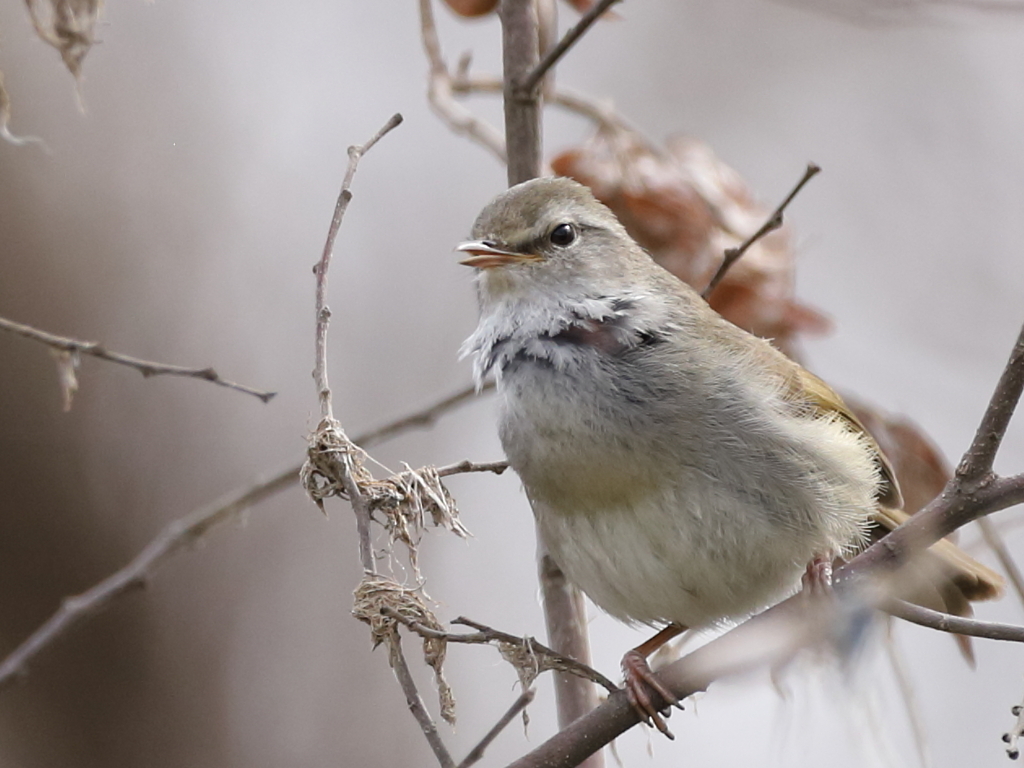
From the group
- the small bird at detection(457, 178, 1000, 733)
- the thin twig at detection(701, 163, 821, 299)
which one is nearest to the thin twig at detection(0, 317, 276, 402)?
the small bird at detection(457, 178, 1000, 733)

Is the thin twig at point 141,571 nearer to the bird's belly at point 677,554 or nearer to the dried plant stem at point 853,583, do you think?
the bird's belly at point 677,554

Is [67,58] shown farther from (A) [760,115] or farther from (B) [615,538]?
(A) [760,115]

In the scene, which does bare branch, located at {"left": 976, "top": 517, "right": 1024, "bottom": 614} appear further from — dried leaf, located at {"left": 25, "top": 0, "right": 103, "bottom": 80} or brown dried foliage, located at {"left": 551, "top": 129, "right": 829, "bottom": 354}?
dried leaf, located at {"left": 25, "top": 0, "right": 103, "bottom": 80}

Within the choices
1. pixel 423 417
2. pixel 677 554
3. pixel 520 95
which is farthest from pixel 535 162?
pixel 677 554

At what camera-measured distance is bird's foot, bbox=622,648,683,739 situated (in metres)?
3.05

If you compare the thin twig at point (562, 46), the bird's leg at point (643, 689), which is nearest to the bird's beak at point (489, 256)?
the thin twig at point (562, 46)

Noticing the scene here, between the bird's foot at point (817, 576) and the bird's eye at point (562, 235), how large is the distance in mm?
1202

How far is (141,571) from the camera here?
3520mm

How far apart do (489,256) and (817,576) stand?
131cm

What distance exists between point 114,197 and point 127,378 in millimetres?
1017

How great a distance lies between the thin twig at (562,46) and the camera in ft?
10.6

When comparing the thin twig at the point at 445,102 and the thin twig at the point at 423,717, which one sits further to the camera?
the thin twig at the point at 445,102

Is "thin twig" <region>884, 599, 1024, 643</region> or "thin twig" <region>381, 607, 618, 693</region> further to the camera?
"thin twig" <region>381, 607, 618, 693</region>

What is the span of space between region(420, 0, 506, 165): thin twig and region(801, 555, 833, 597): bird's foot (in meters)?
1.53
